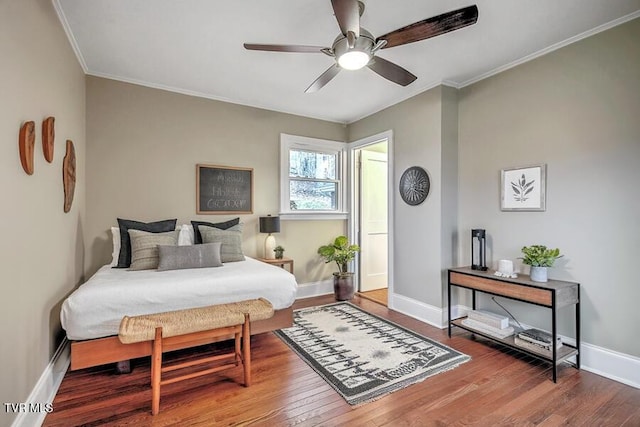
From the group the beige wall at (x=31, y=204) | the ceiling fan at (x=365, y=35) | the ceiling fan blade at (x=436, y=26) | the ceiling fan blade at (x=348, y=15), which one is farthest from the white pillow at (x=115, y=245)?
the ceiling fan blade at (x=436, y=26)

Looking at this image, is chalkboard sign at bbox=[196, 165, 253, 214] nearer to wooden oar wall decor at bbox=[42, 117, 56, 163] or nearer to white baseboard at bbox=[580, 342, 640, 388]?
wooden oar wall decor at bbox=[42, 117, 56, 163]

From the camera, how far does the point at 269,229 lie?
3.95 metres

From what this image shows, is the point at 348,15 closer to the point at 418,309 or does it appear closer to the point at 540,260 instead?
the point at 540,260

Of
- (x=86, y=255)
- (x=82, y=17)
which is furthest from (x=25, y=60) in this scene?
(x=86, y=255)

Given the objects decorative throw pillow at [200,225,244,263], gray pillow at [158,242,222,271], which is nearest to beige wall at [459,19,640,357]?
decorative throw pillow at [200,225,244,263]

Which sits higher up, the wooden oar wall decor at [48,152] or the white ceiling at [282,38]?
the white ceiling at [282,38]

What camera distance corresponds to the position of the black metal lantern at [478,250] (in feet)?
9.96

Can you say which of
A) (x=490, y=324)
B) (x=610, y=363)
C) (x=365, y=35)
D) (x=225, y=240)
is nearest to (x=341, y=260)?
(x=225, y=240)

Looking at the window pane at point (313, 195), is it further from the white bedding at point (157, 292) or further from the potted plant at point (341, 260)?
the white bedding at point (157, 292)

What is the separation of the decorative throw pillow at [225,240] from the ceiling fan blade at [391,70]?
221cm

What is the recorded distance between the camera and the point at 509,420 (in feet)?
6.04

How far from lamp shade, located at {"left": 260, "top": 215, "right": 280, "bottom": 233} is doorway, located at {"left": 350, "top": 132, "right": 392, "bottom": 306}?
→ 4.50ft

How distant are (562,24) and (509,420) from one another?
284cm

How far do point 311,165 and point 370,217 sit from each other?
4.23 ft
